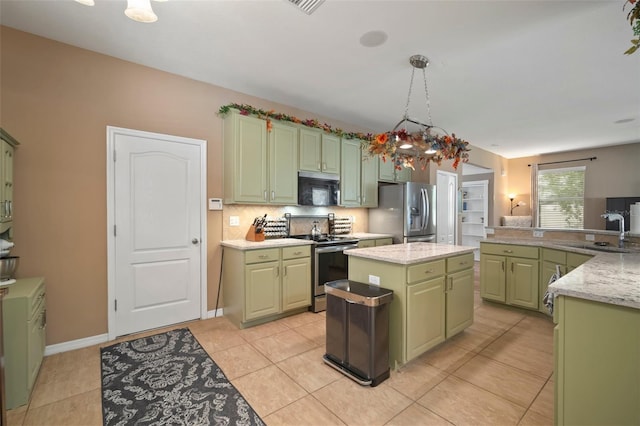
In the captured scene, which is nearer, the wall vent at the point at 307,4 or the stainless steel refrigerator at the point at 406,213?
the wall vent at the point at 307,4

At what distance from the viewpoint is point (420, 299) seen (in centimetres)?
238

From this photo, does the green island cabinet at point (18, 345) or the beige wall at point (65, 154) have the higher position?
the beige wall at point (65, 154)

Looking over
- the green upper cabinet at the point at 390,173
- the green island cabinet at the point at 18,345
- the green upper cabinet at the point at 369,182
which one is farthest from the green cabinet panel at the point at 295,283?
the green upper cabinet at the point at 390,173

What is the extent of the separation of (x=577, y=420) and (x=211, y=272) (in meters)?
3.30

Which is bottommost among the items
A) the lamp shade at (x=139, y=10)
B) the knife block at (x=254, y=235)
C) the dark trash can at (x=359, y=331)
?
the dark trash can at (x=359, y=331)

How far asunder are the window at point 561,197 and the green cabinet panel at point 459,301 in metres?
6.16

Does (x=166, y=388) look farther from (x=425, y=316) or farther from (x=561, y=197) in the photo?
(x=561, y=197)

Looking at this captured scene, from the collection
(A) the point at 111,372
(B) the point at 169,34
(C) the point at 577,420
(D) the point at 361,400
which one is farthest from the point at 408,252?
(B) the point at 169,34

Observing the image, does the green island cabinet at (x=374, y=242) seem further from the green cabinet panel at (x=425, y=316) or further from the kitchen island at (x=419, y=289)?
the green cabinet panel at (x=425, y=316)

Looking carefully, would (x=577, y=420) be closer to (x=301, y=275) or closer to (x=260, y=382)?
(x=260, y=382)

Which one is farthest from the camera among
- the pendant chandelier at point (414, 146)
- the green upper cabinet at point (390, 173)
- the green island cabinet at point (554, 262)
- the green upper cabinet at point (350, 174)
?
the green upper cabinet at point (390, 173)

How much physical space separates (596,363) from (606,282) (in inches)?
18.3

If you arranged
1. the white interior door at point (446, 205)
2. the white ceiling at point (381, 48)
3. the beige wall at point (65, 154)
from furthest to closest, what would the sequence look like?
the white interior door at point (446, 205) → the beige wall at point (65, 154) → the white ceiling at point (381, 48)

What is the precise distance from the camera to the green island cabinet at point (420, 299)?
2.29m
